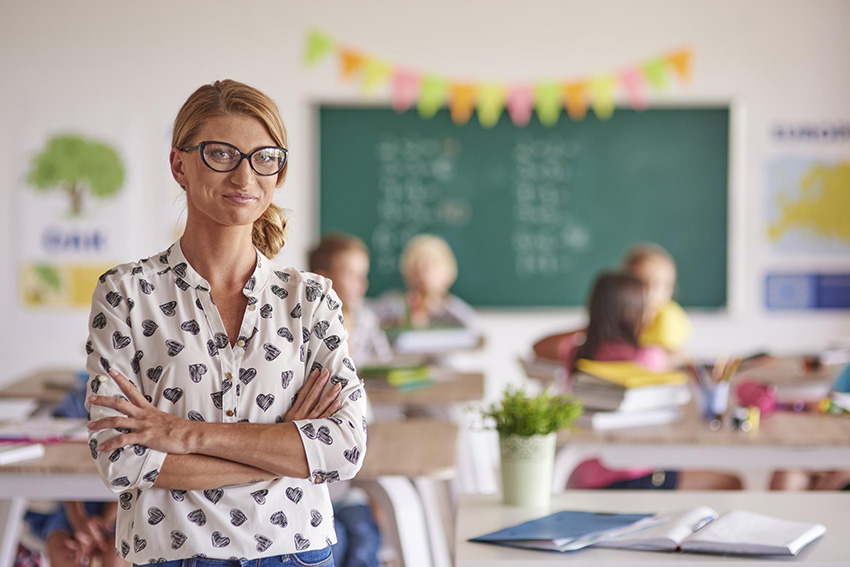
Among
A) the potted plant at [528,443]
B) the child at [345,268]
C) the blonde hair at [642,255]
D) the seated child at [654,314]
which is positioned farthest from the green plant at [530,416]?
the blonde hair at [642,255]

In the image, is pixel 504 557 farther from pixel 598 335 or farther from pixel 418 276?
pixel 418 276

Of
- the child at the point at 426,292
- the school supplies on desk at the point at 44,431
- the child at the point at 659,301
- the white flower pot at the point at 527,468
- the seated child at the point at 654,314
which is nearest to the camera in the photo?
the white flower pot at the point at 527,468

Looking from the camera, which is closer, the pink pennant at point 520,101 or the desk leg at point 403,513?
the desk leg at point 403,513

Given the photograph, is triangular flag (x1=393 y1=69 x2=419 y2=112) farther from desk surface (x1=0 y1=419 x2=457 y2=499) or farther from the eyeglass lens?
the eyeglass lens

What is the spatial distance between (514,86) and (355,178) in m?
1.00

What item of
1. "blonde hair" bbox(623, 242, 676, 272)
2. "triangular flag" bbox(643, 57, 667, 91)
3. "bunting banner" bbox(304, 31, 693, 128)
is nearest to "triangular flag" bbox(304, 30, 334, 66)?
"bunting banner" bbox(304, 31, 693, 128)

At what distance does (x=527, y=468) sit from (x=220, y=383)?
2.40 feet

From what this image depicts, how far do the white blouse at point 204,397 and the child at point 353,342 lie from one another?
88cm

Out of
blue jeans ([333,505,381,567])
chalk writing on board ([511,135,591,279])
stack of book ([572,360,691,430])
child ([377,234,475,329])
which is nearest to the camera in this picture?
blue jeans ([333,505,381,567])

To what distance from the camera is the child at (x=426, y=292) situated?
5.08 meters

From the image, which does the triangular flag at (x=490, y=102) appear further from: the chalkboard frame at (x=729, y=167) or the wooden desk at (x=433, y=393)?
the wooden desk at (x=433, y=393)

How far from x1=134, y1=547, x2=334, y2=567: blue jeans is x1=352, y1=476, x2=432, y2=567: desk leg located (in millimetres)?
761

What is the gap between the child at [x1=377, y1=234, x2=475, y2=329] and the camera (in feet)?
16.7

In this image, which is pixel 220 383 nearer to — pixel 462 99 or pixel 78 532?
pixel 78 532
